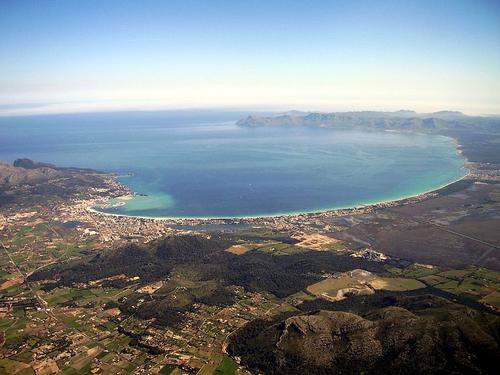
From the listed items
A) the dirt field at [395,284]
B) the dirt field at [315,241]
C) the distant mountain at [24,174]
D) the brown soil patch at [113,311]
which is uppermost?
the distant mountain at [24,174]

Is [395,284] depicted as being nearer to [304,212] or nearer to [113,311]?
[304,212]

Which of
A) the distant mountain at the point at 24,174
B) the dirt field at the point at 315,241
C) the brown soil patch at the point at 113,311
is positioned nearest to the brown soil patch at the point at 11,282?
the brown soil patch at the point at 113,311

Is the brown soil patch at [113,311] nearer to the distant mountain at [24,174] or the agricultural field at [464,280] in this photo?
the agricultural field at [464,280]

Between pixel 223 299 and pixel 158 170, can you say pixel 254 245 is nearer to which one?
pixel 223 299

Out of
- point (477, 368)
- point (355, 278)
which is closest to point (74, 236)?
point (355, 278)

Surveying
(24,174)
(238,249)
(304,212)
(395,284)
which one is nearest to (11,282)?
(238,249)

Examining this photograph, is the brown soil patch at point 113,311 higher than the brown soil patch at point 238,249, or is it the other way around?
the brown soil patch at point 238,249

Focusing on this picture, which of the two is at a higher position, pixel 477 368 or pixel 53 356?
pixel 477 368

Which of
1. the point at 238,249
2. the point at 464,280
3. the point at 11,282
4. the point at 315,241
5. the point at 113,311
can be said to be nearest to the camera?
the point at 113,311

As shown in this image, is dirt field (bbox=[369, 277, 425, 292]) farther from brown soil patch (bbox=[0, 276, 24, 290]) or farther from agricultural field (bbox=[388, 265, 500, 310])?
brown soil patch (bbox=[0, 276, 24, 290])

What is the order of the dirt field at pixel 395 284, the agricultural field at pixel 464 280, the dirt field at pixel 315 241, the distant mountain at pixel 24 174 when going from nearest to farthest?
the agricultural field at pixel 464 280, the dirt field at pixel 395 284, the dirt field at pixel 315 241, the distant mountain at pixel 24 174

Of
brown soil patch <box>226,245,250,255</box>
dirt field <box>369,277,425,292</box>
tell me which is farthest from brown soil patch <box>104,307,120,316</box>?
dirt field <box>369,277,425,292</box>
